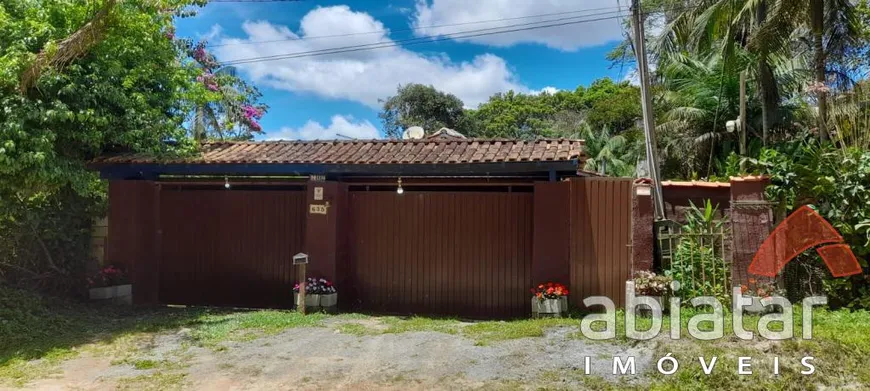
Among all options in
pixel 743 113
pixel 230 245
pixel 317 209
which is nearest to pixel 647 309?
pixel 317 209

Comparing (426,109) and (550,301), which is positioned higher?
(426,109)

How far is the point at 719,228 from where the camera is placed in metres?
7.16

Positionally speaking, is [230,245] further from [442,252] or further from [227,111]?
[227,111]

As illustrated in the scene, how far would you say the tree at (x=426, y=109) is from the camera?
95.6 ft

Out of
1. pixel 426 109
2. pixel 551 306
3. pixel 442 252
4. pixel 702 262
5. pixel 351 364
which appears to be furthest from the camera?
pixel 426 109

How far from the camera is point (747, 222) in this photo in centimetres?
698

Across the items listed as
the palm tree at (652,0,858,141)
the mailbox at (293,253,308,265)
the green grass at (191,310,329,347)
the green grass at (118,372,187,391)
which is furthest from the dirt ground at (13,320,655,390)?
the palm tree at (652,0,858,141)

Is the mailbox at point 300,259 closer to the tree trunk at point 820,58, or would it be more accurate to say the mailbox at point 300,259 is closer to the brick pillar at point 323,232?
the brick pillar at point 323,232

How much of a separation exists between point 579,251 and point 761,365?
2.90 metres

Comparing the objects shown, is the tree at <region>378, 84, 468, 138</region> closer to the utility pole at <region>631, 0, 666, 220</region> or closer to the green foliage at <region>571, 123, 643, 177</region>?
the green foliage at <region>571, 123, 643, 177</region>

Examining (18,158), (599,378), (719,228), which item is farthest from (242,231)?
(719,228)

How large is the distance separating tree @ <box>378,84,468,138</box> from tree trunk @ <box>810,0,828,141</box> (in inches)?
777

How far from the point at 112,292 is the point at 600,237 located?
271 inches

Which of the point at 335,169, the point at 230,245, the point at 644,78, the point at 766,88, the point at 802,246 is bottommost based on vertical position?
the point at 230,245
